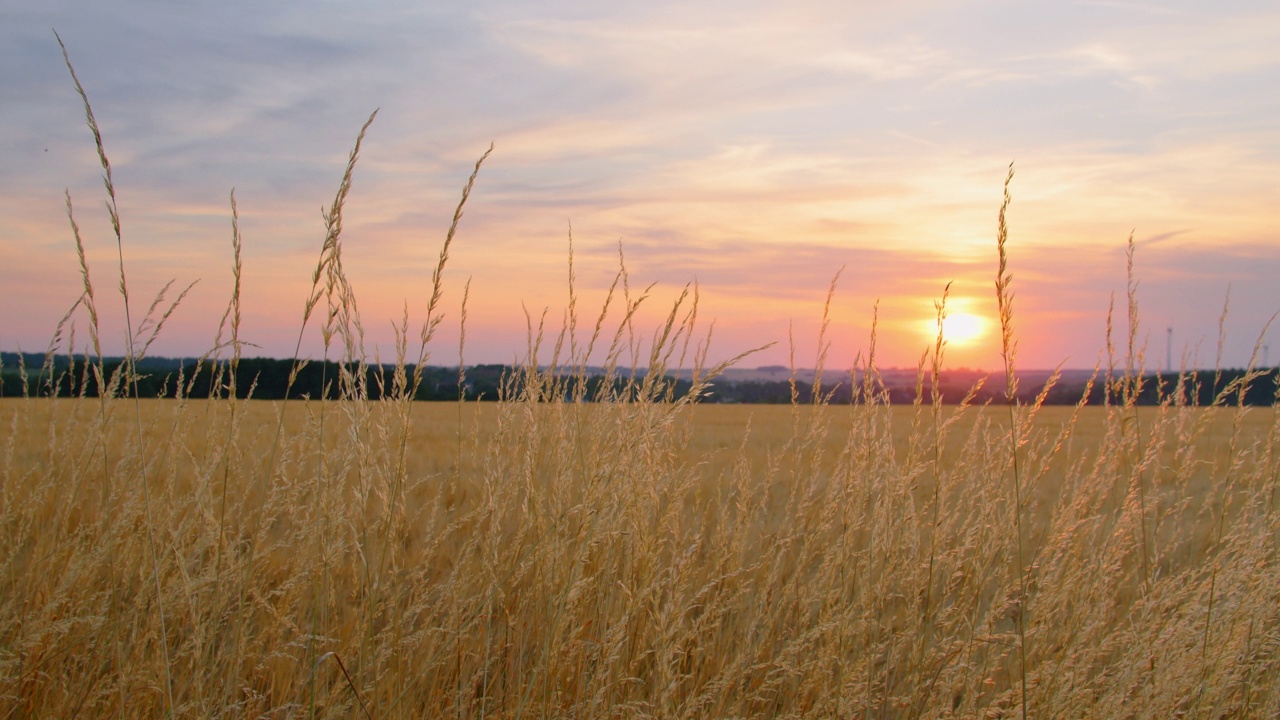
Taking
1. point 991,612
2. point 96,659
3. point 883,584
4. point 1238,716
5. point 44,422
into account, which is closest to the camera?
point 991,612

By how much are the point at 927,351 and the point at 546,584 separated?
48.3 inches

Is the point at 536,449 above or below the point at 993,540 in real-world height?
above

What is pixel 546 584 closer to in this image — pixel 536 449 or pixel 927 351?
pixel 536 449

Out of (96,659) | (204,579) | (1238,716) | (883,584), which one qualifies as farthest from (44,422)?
(1238,716)

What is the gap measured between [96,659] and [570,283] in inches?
69.8

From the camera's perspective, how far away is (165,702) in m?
2.07

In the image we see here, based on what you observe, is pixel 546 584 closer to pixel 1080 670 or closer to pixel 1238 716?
pixel 1080 670

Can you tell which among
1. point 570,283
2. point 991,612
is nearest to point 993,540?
point 991,612

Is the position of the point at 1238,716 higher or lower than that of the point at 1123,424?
lower

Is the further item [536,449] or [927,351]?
[536,449]

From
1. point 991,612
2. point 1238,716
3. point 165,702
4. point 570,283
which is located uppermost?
point 570,283

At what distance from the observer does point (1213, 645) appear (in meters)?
2.38

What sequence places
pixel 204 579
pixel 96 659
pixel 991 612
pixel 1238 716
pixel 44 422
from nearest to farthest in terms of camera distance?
pixel 204 579 < pixel 991 612 < pixel 96 659 < pixel 1238 716 < pixel 44 422

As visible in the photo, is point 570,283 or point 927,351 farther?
point 570,283
